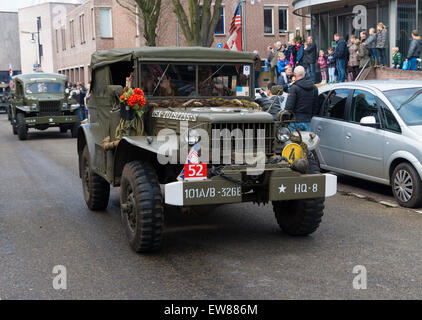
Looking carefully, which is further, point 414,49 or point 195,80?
point 414,49

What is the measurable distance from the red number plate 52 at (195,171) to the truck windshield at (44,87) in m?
16.9

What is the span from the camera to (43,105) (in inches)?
814

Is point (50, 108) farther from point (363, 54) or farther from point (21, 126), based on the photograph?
point (363, 54)

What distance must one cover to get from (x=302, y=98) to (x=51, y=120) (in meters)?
12.9

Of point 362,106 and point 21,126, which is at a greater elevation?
point 362,106

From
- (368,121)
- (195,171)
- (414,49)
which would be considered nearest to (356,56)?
(414,49)

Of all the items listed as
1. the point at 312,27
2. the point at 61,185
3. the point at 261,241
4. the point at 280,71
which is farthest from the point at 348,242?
the point at 312,27

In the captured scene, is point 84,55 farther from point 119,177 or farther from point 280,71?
point 119,177

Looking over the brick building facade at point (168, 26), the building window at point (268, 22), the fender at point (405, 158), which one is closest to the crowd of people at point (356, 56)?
the fender at point (405, 158)

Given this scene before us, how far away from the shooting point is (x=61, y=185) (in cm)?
1033

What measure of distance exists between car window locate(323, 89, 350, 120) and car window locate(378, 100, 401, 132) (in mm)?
908

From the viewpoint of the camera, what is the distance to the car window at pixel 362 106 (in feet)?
29.6

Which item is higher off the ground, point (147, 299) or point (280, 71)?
point (280, 71)
